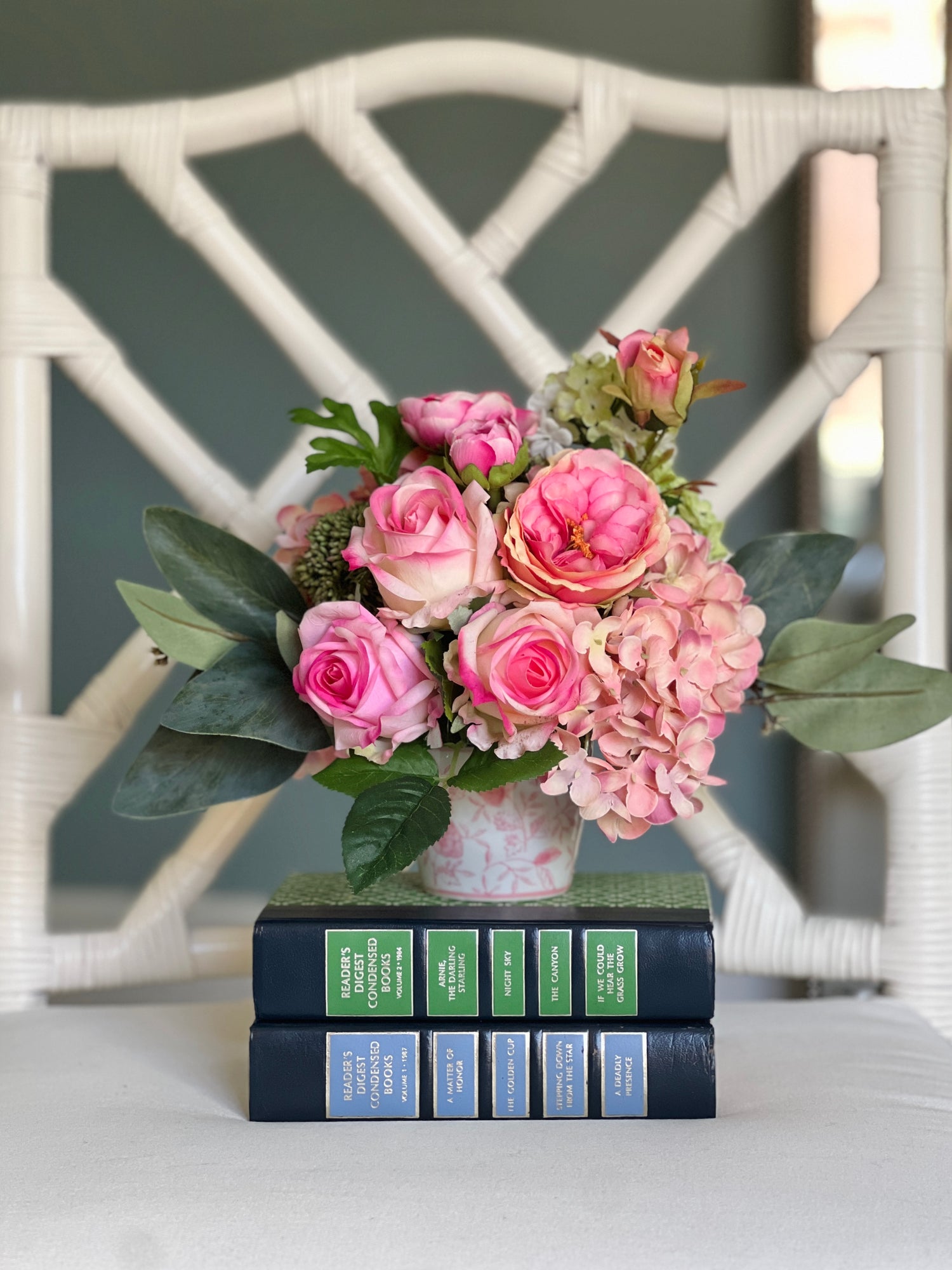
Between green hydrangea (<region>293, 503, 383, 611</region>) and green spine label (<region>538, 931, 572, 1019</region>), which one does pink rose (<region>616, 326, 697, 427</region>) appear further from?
green spine label (<region>538, 931, 572, 1019</region>)

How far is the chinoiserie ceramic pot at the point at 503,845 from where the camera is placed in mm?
601

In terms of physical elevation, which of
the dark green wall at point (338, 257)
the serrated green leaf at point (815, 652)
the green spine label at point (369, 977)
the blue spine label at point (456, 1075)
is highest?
the dark green wall at point (338, 257)

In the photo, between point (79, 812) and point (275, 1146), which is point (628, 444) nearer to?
point (275, 1146)

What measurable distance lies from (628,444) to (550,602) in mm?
123

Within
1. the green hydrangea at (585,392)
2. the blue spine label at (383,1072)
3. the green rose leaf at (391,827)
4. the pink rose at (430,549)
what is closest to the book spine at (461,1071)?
the blue spine label at (383,1072)

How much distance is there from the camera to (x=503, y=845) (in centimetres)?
60

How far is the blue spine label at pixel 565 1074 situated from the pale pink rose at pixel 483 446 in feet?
0.90

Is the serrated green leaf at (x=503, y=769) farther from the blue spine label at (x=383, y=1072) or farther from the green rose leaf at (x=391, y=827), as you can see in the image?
the blue spine label at (x=383, y=1072)

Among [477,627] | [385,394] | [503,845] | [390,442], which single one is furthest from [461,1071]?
[385,394]

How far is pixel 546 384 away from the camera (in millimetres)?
617

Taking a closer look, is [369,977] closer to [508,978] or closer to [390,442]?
[508,978]

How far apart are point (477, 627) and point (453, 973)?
0.55 ft

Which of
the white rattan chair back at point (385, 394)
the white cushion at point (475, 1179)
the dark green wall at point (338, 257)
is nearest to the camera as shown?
the white cushion at point (475, 1179)

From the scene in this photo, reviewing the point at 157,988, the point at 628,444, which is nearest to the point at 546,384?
the point at 628,444
